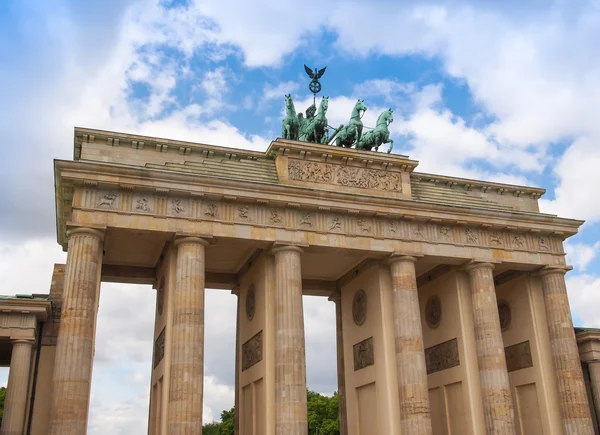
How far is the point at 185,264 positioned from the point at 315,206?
621cm

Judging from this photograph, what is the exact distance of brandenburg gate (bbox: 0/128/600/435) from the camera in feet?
80.3

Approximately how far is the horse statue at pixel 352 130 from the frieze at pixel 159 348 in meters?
12.9

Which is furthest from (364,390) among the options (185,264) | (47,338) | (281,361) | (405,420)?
(47,338)

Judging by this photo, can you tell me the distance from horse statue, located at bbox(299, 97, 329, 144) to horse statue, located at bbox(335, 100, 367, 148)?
48.3 inches

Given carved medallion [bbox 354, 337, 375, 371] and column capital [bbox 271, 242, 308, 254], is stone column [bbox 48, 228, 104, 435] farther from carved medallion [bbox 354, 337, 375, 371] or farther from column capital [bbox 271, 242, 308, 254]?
carved medallion [bbox 354, 337, 375, 371]

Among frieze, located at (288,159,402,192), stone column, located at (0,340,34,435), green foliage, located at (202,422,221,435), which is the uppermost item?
frieze, located at (288,159,402,192)

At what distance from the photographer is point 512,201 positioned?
33.9 metres

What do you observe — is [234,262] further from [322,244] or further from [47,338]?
[47,338]

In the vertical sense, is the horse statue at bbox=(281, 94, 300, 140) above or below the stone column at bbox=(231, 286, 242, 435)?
above

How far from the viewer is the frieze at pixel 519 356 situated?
3161 centimetres

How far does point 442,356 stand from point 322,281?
764cm

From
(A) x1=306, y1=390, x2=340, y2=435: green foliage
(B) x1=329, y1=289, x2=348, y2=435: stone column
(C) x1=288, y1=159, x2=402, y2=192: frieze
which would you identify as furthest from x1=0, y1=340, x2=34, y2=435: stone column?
(A) x1=306, y1=390, x2=340, y2=435: green foliage

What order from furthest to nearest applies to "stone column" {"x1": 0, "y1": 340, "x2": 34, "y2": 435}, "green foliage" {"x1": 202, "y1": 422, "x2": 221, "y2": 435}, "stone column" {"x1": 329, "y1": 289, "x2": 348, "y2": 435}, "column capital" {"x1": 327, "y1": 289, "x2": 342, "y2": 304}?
"green foliage" {"x1": 202, "y1": 422, "x2": 221, "y2": 435} → "column capital" {"x1": 327, "y1": 289, "x2": 342, "y2": 304} → "stone column" {"x1": 329, "y1": 289, "x2": 348, "y2": 435} → "stone column" {"x1": 0, "y1": 340, "x2": 34, "y2": 435}

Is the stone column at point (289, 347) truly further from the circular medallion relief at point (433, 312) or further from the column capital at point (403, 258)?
the circular medallion relief at point (433, 312)
